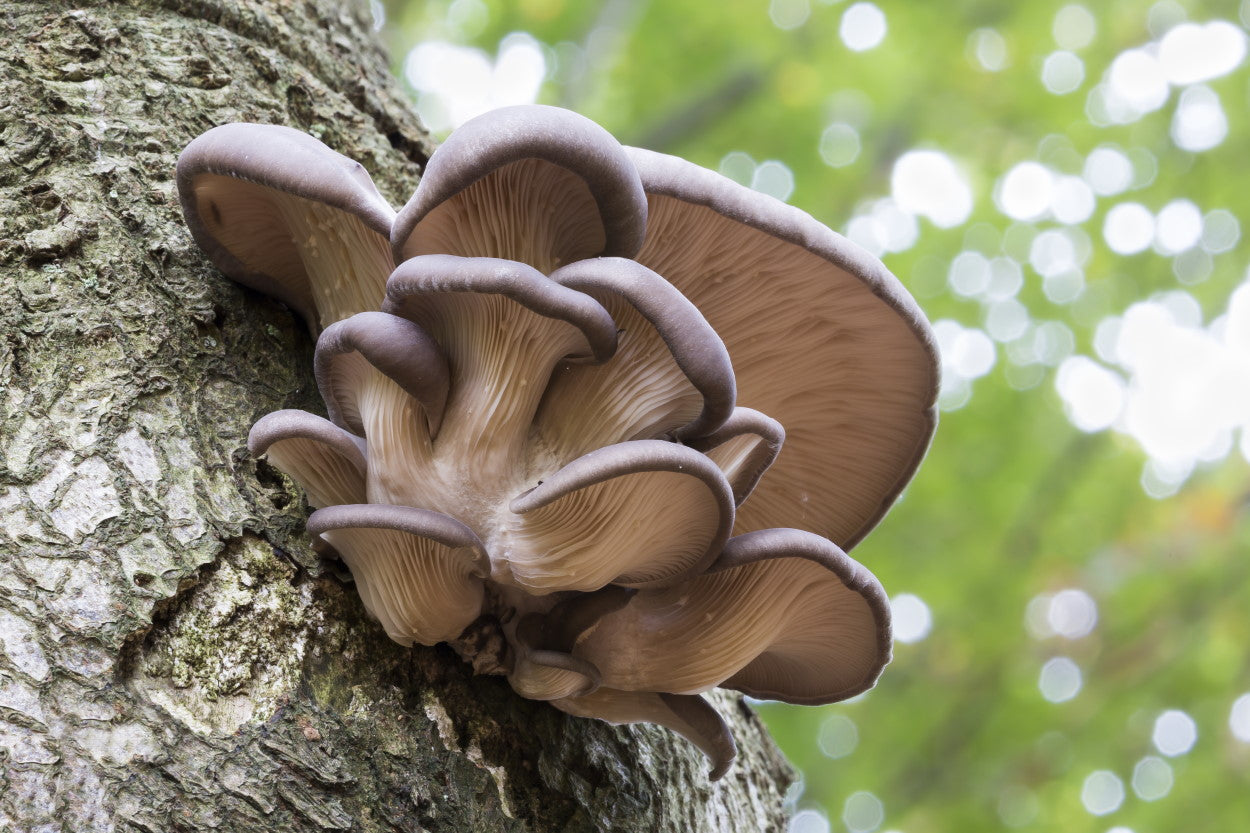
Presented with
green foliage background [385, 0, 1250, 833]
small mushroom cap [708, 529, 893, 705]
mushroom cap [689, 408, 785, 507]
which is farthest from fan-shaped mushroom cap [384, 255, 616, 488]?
green foliage background [385, 0, 1250, 833]

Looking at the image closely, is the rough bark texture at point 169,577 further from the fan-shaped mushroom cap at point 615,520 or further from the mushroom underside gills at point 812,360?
the mushroom underside gills at point 812,360

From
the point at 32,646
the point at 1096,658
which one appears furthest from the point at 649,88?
the point at 32,646

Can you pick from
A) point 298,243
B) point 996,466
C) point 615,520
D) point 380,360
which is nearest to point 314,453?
point 380,360

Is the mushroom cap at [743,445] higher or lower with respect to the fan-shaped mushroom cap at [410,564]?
higher

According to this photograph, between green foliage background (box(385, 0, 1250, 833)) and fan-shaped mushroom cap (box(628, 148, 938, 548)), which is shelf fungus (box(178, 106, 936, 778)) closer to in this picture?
fan-shaped mushroom cap (box(628, 148, 938, 548))

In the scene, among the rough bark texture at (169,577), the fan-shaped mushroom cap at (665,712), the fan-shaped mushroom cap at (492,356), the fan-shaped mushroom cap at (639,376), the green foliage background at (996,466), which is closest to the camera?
the rough bark texture at (169,577)

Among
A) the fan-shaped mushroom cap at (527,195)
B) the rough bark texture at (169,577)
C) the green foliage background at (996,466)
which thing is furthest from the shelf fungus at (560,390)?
the green foliage background at (996,466)

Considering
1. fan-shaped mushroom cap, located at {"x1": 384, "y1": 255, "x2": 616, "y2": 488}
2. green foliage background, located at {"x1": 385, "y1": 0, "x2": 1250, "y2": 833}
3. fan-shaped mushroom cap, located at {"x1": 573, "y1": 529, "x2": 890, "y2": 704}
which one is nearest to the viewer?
fan-shaped mushroom cap, located at {"x1": 384, "y1": 255, "x2": 616, "y2": 488}
